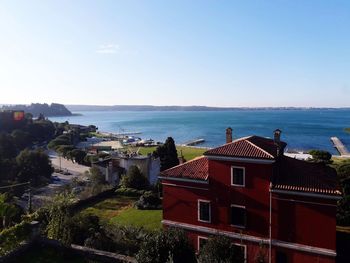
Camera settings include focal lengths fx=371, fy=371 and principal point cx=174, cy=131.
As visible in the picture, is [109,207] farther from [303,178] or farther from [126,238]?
[303,178]

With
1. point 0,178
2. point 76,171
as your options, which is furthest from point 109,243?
point 76,171

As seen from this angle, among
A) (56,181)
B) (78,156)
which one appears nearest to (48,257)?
(56,181)

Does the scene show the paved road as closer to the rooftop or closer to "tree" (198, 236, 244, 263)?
the rooftop

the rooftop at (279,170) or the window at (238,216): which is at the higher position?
the rooftop at (279,170)

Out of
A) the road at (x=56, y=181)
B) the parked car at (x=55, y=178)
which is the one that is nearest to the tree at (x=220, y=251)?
the road at (x=56, y=181)

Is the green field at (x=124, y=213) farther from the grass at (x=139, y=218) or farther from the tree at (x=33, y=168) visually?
the tree at (x=33, y=168)

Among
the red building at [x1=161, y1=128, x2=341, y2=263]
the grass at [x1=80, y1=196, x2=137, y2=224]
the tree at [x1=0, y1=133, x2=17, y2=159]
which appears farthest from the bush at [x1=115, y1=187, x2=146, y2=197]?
the tree at [x1=0, y1=133, x2=17, y2=159]
